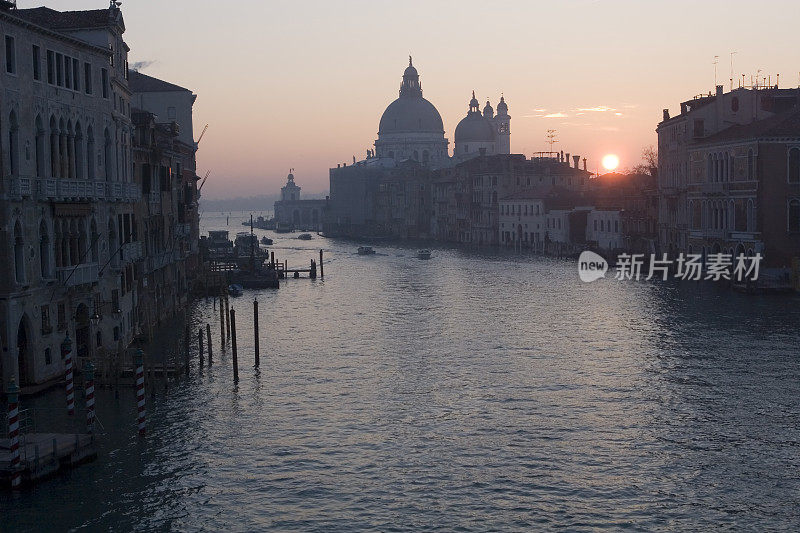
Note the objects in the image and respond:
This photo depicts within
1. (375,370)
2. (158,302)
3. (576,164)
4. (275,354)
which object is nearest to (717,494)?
(375,370)

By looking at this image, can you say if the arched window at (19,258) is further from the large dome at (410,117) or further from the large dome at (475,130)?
the large dome at (410,117)

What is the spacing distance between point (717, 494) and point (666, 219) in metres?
50.1

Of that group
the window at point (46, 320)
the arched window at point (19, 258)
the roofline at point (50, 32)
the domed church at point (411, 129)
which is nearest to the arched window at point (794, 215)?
the roofline at point (50, 32)

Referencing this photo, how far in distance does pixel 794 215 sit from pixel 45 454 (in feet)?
137

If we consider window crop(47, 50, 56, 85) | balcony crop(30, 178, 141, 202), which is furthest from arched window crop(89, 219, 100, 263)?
window crop(47, 50, 56, 85)

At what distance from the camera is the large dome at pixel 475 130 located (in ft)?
545

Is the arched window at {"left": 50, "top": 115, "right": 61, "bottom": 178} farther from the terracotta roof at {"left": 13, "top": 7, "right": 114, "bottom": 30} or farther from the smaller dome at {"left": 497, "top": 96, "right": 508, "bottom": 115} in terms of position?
the smaller dome at {"left": 497, "top": 96, "right": 508, "bottom": 115}

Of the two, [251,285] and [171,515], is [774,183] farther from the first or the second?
[171,515]

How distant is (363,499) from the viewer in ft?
61.6

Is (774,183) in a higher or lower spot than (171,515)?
higher

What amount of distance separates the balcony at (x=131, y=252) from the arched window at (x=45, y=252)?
548 centimetres

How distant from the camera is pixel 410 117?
180m

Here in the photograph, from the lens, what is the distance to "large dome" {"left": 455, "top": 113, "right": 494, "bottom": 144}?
166000mm

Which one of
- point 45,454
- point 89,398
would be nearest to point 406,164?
point 89,398
